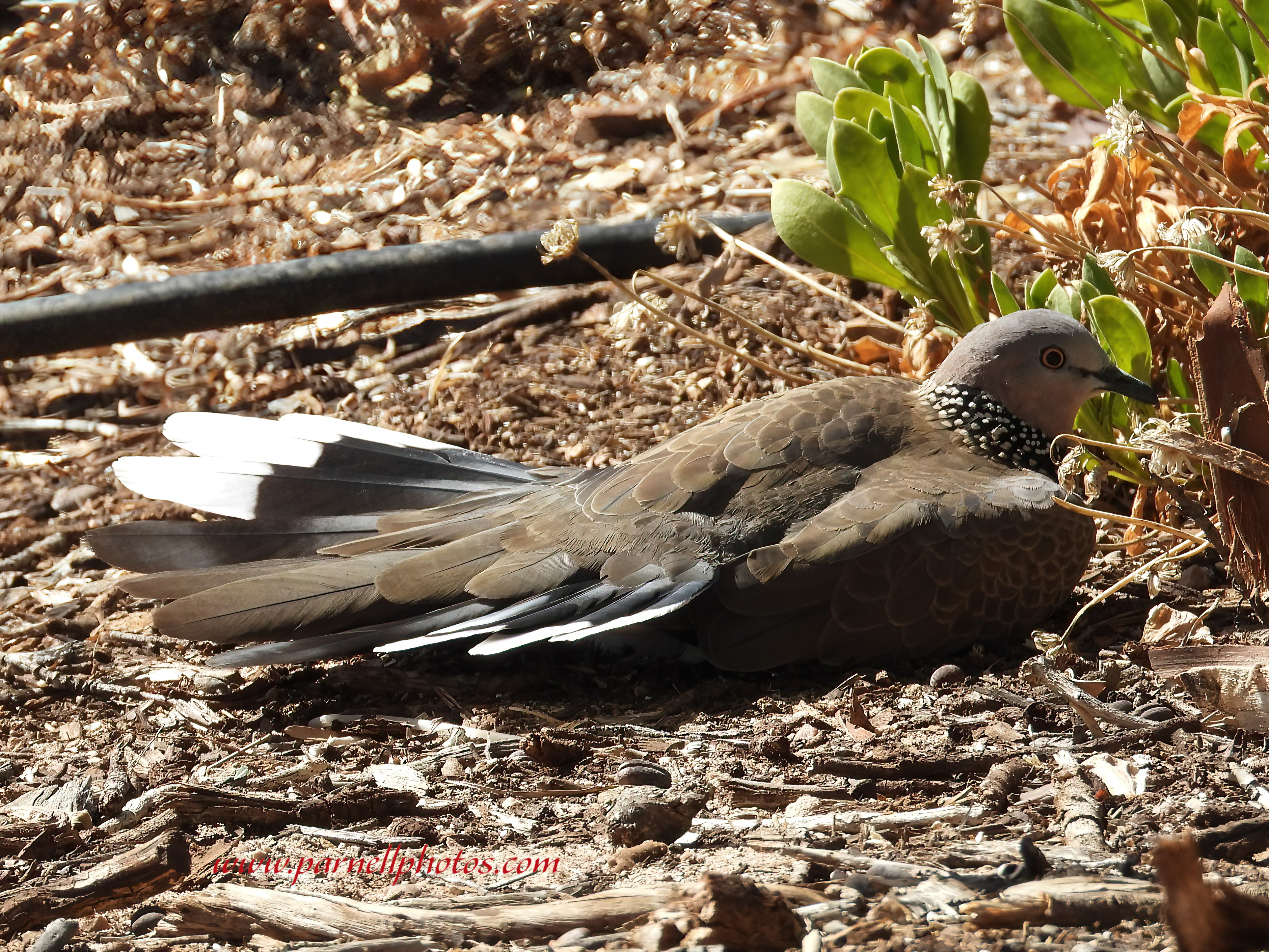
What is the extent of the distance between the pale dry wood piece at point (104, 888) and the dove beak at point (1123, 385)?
2336 mm

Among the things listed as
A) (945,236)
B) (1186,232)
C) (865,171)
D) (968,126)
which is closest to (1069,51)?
(968,126)

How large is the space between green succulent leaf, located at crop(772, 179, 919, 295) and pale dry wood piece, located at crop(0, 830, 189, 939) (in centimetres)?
222

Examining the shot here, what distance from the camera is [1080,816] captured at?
2096 mm

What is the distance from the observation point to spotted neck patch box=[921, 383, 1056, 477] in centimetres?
328

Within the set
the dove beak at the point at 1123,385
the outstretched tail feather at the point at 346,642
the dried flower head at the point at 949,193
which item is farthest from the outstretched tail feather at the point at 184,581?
the dove beak at the point at 1123,385

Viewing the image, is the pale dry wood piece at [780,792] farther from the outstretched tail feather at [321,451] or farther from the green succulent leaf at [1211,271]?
the green succulent leaf at [1211,271]

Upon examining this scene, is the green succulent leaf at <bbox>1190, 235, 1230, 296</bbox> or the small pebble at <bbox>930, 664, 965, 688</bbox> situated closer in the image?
the small pebble at <bbox>930, 664, 965, 688</bbox>

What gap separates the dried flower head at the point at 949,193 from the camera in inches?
114

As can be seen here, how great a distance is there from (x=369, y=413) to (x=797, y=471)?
1.83 meters

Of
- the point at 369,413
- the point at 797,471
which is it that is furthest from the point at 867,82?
the point at 369,413

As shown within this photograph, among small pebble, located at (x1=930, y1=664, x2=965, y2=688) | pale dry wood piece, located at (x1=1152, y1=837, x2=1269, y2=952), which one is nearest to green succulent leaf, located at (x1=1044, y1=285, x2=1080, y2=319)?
small pebble, located at (x1=930, y1=664, x2=965, y2=688)

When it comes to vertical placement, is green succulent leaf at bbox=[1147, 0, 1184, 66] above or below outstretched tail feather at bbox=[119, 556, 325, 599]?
above

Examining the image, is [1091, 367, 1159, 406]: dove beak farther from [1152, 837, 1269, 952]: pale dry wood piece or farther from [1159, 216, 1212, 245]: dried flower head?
[1152, 837, 1269, 952]: pale dry wood piece

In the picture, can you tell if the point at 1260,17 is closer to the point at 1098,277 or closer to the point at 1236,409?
the point at 1098,277
